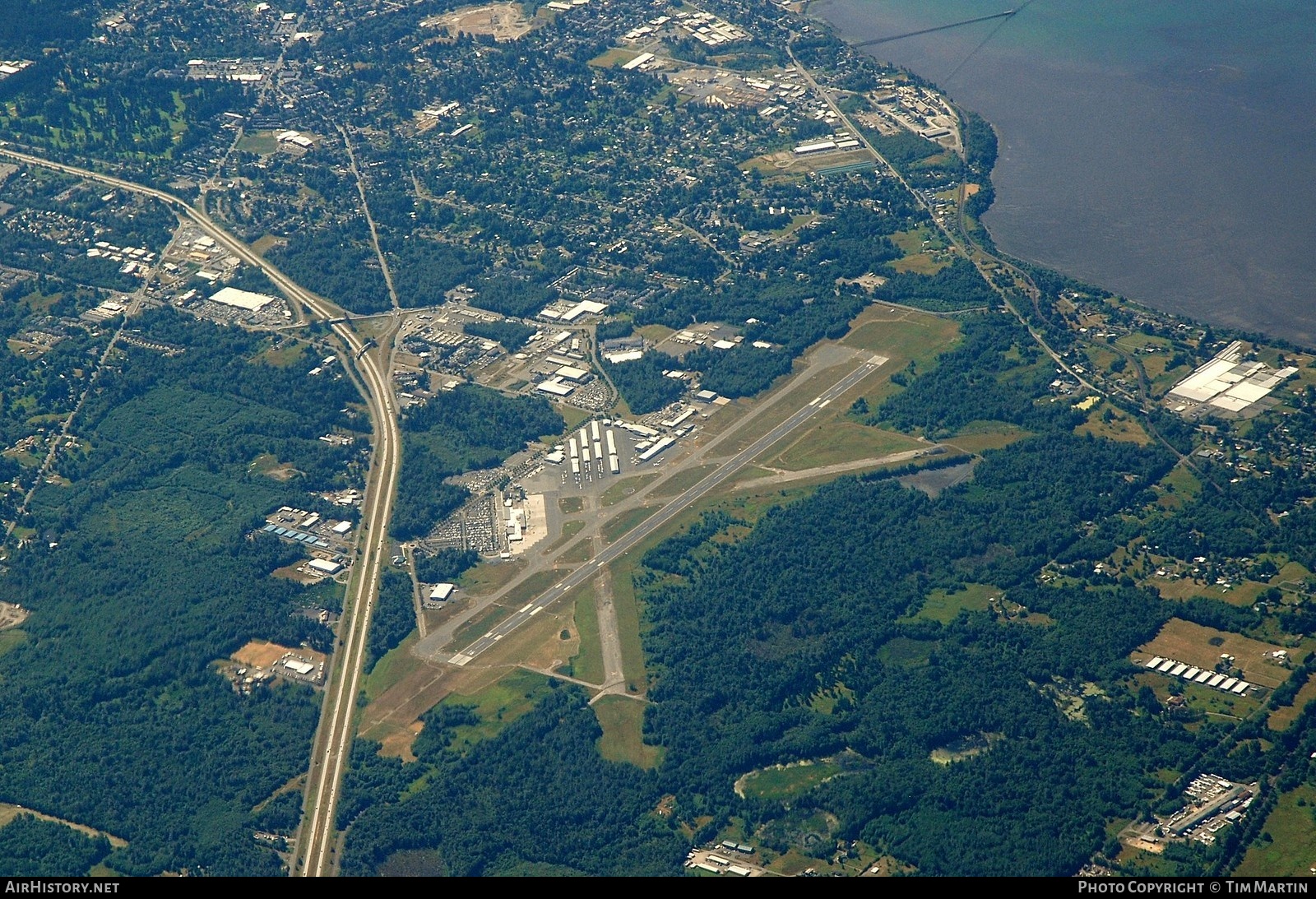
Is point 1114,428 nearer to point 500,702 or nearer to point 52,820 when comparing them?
point 500,702

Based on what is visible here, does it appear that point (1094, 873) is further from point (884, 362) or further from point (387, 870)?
point (884, 362)

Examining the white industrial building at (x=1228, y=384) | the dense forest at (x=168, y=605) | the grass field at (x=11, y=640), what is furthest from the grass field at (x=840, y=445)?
the grass field at (x=11, y=640)

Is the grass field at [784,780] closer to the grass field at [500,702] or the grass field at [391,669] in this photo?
the grass field at [500,702]

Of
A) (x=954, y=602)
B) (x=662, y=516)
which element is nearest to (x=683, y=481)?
(x=662, y=516)

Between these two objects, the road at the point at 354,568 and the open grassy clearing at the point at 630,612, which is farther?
the open grassy clearing at the point at 630,612

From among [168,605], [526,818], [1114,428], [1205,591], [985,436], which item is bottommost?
[1114,428]

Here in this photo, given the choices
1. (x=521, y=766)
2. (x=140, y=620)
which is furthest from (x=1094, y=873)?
(x=140, y=620)
